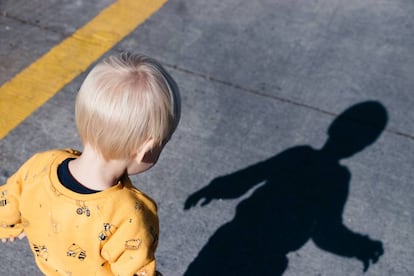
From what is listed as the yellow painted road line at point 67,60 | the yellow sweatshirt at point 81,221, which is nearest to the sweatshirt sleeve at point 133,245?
the yellow sweatshirt at point 81,221

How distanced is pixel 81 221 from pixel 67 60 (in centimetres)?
254

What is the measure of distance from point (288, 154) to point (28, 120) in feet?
5.40

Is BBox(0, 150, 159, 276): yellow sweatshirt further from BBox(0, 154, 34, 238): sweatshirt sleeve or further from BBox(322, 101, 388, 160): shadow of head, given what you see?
BBox(322, 101, 388, 160): shadow of head

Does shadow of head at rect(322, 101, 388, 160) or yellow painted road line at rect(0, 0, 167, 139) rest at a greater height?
yellow painted road line at rect(0, 0, 167, 139)

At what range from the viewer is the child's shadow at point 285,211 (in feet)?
10.3

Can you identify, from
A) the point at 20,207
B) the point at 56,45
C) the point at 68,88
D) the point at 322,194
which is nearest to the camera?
the point at 20,207

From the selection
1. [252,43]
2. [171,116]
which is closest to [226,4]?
[252,43]

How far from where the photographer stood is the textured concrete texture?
10.5 feet

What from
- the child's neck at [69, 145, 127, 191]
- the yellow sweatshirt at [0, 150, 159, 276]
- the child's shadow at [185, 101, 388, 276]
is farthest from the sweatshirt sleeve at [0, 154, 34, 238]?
the child's shadow at [185, 101, 388, 276]

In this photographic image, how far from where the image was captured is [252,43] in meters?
4.54

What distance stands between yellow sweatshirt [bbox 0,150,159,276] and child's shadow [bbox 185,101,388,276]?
115 cm

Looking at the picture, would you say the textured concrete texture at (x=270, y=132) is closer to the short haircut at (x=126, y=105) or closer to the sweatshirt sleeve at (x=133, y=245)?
the sweatshirt sleeve at (x=133, y=245)

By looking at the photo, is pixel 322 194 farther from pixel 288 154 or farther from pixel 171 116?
pixel 171 116

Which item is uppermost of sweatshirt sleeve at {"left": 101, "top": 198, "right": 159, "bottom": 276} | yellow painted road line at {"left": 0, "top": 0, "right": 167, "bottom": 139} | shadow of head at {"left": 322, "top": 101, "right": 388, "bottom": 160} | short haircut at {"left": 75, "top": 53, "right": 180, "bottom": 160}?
short haircut at {"left": 75, "top": 53, "right": 180, "bottom": 160}
